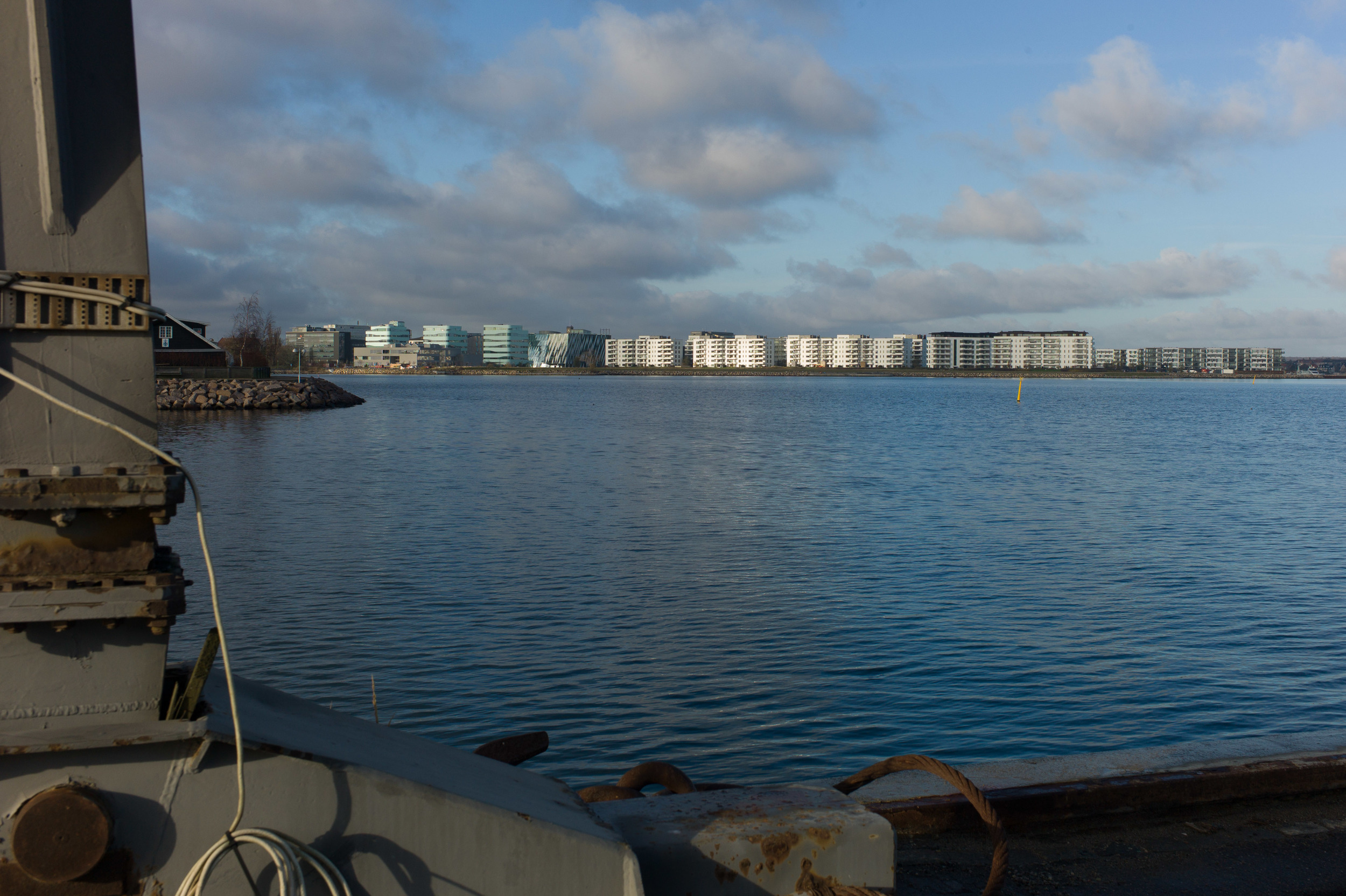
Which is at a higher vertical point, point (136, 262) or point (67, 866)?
point (136, 262)

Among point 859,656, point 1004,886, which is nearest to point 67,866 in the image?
point 1004,886

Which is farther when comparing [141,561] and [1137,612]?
[1137,612]

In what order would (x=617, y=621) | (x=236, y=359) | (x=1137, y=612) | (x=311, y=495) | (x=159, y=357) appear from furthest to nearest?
1. (x=236, y=359)
2. (x=159, y=357)
3. (x=311, y=495)
4. (x=1137, y=612)
5. (x=617, y=621)

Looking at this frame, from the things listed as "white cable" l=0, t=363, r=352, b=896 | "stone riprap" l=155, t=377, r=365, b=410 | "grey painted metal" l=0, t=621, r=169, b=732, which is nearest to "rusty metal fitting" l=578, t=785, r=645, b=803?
"white cable" l=0, t=363, r=352, b=896

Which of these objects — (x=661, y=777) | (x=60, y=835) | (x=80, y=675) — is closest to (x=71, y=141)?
(x=80, y=675)

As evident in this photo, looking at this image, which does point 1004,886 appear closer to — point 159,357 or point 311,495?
point 311,495

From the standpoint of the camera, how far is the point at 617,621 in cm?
1392

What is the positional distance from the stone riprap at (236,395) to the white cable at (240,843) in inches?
2755

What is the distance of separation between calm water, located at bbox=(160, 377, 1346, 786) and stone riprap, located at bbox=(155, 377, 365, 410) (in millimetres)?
38438

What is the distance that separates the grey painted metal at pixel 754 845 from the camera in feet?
12.2

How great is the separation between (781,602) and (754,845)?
11649 mm

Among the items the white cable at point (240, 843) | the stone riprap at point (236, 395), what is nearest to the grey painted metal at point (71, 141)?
the white cable at point (240, 843)

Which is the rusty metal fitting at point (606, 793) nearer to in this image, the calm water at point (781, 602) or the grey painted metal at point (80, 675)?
the grey painted metal at point (80, 675)

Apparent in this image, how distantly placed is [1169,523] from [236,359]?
346 ft
